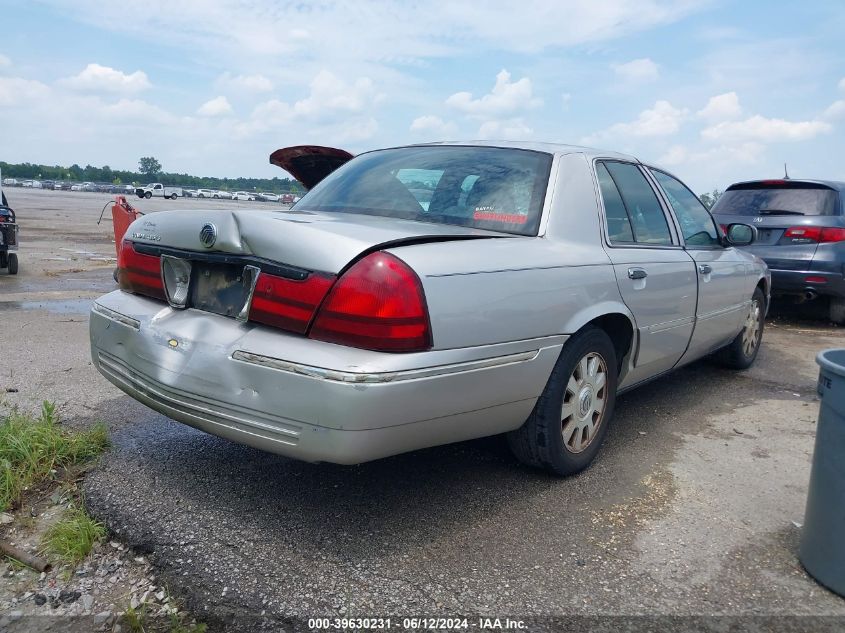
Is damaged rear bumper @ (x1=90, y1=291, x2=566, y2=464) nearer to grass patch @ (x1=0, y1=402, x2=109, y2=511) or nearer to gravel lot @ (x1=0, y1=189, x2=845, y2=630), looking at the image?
gravel lot @ (x1=0, y1=189, x2=845, y2=630)

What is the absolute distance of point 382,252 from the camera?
2.46 metres

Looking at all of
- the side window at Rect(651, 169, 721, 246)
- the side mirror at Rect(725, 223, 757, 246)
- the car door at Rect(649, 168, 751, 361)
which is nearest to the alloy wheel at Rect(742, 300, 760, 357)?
the car door at Rect(649, 168, 751, 361)

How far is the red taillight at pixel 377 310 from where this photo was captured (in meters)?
2.36

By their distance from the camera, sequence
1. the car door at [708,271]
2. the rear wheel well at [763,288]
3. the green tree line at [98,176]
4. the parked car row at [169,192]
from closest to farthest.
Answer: the car door at [708,271] < the rear wheel well at [763,288] < the parked car row at [169,192] < the green tree line at [98,176]

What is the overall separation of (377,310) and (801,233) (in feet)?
21.4

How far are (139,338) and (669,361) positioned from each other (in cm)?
287

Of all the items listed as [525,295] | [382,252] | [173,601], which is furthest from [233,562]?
[525,295]

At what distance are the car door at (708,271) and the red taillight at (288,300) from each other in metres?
2.69

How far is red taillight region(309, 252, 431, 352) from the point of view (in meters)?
2.36

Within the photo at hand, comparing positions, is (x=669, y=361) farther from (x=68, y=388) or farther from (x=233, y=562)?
(x=68, y=388)

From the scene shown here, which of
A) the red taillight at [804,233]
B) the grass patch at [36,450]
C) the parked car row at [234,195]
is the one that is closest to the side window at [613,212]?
the grass patch at [36,450]

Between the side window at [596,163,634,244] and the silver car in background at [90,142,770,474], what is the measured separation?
16 mm

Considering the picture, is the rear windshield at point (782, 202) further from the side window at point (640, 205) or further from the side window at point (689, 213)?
the side window at point (640, 205)

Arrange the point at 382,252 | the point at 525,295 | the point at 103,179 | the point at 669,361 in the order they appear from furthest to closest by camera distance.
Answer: the point at 103,179
the point at 669,361
the point at 525,295
the point at 382,252
